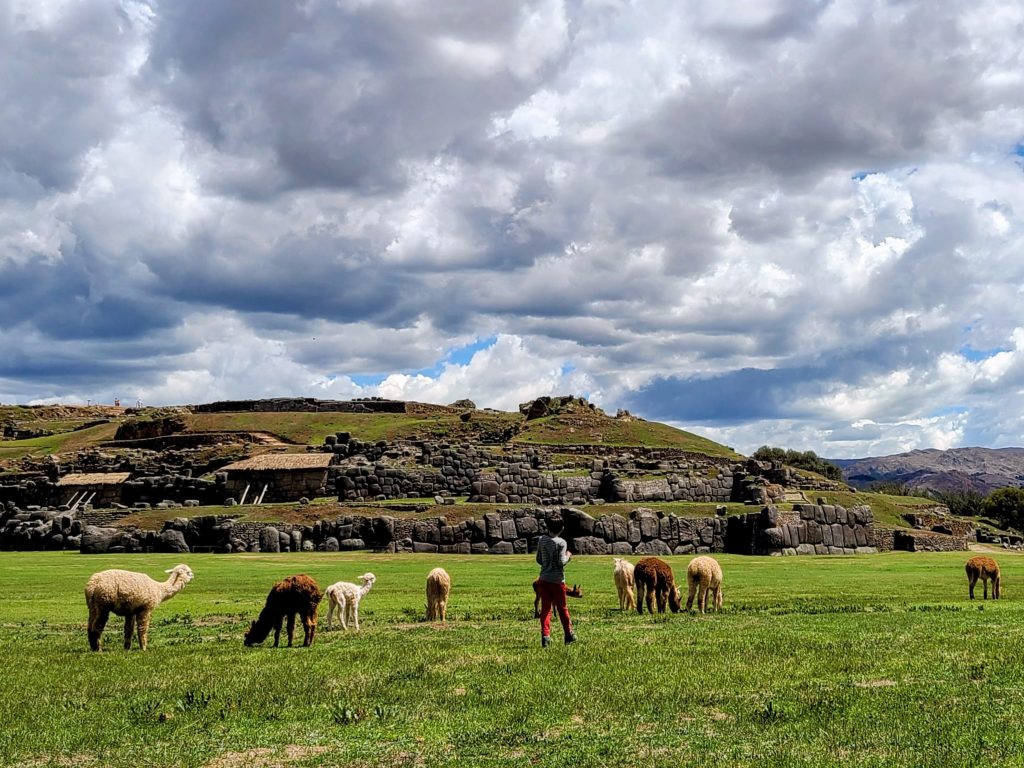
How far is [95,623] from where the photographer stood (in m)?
17.5

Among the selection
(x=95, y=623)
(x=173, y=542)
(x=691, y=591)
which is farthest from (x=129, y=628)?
(x=173, y=542)

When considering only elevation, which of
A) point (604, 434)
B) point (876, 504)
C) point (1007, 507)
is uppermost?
point (604, 434)

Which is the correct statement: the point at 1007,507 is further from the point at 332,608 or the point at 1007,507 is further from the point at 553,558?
the point at 553,558

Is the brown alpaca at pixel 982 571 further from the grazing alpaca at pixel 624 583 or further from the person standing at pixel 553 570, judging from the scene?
the person standing at pixel 553 570

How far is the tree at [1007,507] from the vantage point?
328ft

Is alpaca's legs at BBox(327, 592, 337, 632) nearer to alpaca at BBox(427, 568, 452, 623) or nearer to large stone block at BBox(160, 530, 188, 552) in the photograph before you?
alpaca at BBox(427, 568, 452, 623)

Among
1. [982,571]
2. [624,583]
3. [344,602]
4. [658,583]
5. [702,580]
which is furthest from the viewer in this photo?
[982,571]

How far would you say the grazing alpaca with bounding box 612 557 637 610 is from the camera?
2398 centimetres

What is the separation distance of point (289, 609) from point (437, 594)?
15.3ft

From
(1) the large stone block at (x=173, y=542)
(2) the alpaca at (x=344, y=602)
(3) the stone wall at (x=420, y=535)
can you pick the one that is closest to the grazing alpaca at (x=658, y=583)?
(2) the alpaca at (x=344, y=602)

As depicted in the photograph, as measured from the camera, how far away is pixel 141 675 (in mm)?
14797

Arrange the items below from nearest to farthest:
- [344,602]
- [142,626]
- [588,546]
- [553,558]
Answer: [142,626]
[553,558]
[344,602]
[588,546]

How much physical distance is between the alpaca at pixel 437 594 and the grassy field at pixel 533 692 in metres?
0.54

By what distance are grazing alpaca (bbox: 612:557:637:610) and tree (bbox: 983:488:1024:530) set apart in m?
87.7
